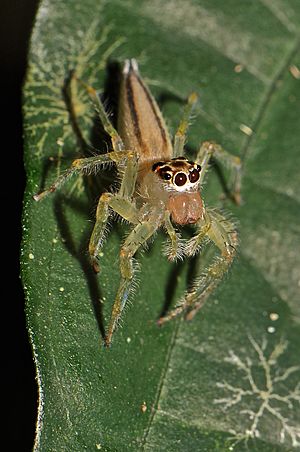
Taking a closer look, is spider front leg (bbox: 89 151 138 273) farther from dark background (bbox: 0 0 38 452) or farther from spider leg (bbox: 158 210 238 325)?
dark background (bbox: 0 0 38 452)

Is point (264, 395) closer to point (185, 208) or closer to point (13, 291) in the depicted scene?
point (185, 208)

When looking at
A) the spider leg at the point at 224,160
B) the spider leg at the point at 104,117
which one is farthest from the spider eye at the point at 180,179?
the spider leg at the point at 104,117

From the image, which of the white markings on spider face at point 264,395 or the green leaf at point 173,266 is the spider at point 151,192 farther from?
the white markings on spider face at point 264,395

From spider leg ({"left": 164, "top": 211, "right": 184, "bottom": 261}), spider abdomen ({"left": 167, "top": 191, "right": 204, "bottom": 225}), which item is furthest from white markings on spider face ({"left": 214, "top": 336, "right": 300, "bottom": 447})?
spider abdomen ({"left": 167, "top": 191, "right": 204, "bottom": 225})

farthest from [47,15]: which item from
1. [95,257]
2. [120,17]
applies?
[95,257]

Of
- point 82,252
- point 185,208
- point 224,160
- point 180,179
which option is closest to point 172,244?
point 185,208
